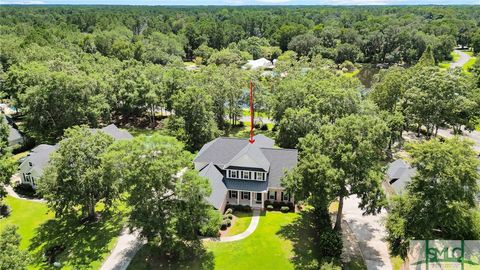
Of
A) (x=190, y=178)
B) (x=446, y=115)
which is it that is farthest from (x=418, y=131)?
(x=190, y=178)

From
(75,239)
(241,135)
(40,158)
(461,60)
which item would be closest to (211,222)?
(75,239)

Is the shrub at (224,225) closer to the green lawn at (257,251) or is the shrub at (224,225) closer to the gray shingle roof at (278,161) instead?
the green lawn at (257,251)

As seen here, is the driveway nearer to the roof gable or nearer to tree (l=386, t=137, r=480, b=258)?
tree (l=386, t=137, r=480, b=258)

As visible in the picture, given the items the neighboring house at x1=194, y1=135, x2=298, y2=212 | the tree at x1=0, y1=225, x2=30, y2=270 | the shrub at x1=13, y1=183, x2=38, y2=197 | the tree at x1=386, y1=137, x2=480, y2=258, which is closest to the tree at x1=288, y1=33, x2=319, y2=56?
the neighboring house at x1=194, y1=135, x2=298, y2=212

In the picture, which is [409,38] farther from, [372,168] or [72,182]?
[72,182]

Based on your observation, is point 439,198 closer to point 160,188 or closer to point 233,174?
point 233,174

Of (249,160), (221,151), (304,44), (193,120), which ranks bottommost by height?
(221,151)

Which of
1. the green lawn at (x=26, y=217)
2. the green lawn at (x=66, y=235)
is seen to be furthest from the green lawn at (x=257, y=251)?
the green lawn at (x=26, y=217)
